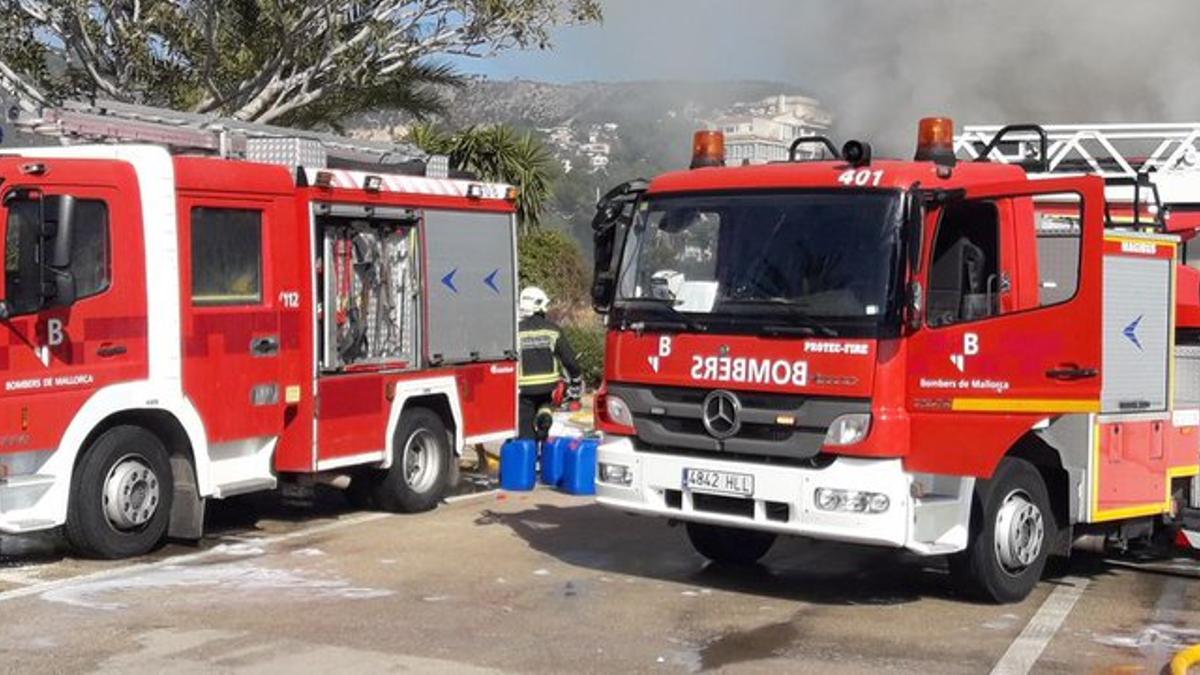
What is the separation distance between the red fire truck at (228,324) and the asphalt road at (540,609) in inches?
22.8

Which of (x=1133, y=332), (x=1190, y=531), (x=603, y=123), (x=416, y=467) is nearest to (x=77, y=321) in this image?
(x=416, y=467)

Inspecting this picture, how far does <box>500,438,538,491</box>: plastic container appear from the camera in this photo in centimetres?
1230

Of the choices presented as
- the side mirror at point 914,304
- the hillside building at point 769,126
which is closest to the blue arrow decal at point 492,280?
the hillside building at point 769,126

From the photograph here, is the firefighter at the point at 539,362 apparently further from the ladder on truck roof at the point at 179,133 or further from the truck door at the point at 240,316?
the truck door at the point at 240,316

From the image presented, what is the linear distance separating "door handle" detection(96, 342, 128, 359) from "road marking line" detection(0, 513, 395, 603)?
49.9 inches

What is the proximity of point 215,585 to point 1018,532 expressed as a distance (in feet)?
14.8

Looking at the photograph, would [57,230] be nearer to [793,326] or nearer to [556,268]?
[793,326]

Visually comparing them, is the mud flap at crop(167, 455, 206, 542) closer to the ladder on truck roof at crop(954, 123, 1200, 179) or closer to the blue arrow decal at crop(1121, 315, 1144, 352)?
the blue arrow decal at crop(1121, 315, 1144, 352)

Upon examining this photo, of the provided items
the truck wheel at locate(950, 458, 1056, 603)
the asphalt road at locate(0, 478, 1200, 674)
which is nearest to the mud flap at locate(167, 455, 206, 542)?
the asphalt road at locate(0, 478, 1200, 674)

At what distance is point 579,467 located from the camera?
1227 centimetres

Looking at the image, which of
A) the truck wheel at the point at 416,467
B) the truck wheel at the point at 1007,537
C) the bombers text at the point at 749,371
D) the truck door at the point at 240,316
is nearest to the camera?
the bombers text at the point at 749,371

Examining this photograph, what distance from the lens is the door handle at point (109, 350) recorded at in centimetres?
899

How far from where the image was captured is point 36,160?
8.85m

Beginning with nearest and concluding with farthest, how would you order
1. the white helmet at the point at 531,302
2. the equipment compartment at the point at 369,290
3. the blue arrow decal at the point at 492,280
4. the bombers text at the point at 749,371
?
the bombers text at the point at 749,371 → the equipment compartment at the point at 369,290 → the blue arrow decal at the point at 492,280 → the white helmet at the point at 531,302
